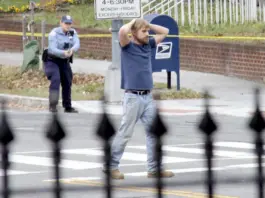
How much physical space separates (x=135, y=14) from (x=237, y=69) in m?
4.85

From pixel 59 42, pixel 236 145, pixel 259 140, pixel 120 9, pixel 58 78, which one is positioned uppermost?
pixel 120 9

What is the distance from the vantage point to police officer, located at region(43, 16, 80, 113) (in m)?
16.8

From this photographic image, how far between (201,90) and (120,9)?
9.73 ft

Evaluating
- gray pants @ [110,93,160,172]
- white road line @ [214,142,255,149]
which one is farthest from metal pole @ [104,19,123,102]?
gray pants @ [110,93,160,172]

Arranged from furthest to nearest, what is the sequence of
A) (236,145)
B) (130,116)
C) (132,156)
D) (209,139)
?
(236,145)
(132,156)
(130,116)
(209,139)

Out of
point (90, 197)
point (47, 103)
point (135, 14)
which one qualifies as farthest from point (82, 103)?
point (90, 197)

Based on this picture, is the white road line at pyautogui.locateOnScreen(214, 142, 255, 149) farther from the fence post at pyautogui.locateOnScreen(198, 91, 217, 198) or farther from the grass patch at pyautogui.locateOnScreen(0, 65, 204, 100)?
the fence post at pyautogui.locateOnScreen(198, 91, 217, 198)

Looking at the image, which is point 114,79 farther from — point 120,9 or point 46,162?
point 46,162

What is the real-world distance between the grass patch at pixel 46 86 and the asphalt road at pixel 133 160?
3.36m

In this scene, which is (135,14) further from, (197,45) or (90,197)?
(90,197)

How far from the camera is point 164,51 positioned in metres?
20.0

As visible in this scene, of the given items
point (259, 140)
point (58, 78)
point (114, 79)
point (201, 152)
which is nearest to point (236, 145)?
point (201, 152)

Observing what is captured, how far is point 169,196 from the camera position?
27.9 feet

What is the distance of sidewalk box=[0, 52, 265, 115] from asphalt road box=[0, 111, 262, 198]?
4.51 ft
